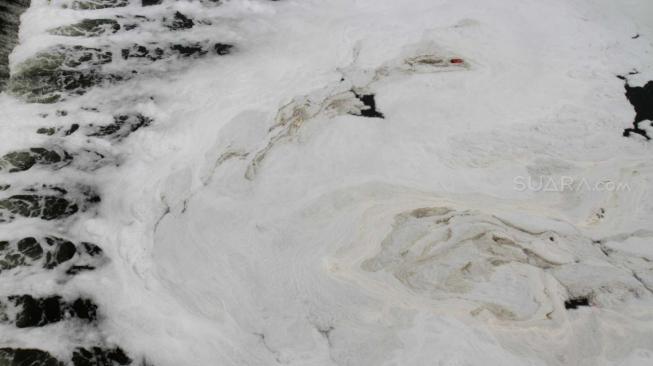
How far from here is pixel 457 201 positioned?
3.90 m

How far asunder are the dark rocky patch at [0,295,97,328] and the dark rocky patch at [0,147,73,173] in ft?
4.29

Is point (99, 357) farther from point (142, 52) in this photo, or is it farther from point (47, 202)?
point (142, 52)

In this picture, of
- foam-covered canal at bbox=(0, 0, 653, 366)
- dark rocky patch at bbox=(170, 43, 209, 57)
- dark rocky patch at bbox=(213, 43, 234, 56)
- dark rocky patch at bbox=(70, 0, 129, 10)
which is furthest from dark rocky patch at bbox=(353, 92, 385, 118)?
dark rocky patch at bbox=(70, 0, 129, 10)

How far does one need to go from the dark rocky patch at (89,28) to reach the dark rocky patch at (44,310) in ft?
10.7

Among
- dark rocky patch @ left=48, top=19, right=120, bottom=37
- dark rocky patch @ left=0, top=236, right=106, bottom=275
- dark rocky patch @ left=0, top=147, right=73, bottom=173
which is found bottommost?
dark rocky patch @ left=0, top=236, right=106, bottom=275

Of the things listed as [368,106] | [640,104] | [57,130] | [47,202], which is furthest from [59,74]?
[640,104]

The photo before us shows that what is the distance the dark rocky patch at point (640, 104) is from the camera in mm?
4367

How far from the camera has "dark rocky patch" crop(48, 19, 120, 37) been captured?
5.36 meters

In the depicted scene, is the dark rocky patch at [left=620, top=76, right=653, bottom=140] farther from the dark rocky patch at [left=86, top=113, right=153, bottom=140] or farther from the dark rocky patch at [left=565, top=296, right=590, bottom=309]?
the dark rocky patch at [left=86, top=113, right=153, bottom=140]

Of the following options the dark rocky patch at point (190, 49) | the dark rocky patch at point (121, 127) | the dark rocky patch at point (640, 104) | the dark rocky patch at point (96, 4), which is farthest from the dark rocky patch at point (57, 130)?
the dark rocky patch at point (640, 104)

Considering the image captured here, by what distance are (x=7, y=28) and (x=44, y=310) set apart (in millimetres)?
3626

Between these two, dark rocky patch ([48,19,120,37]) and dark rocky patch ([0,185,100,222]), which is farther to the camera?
dark rocky patch ([48,19,120,37])

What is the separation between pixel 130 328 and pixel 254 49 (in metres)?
3.28

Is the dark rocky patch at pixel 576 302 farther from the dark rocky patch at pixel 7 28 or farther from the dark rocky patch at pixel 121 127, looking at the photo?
the dark rocky patch at pixel 7 28
